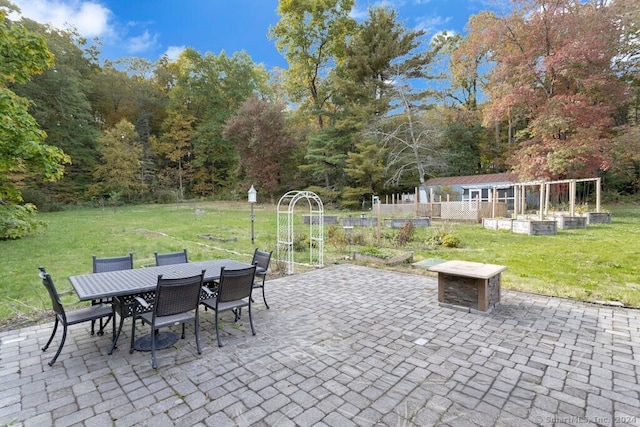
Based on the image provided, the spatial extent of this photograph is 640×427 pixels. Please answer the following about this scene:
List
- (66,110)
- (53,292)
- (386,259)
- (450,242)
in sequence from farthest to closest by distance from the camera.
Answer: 1. (66,110)
2. (450,242)
3. (386,259)
4. (53,292)

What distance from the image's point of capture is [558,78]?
17703 mm

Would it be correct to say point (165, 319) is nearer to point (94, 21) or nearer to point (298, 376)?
point (298, 376)

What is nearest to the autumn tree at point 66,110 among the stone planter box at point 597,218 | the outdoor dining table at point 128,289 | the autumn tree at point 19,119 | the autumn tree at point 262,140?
the autumn tree at point 262,140

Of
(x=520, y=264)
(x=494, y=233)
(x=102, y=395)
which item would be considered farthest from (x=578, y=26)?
(x=102, y=395)

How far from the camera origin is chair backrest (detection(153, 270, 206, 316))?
2.75 metres

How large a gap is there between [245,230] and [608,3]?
22.9 meters

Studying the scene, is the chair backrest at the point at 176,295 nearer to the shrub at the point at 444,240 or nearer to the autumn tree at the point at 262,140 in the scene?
the shrub at the point at 444,240

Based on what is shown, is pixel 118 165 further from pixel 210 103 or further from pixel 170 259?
pixel 170 259

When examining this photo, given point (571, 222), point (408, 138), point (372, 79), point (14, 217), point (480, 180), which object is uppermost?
point (372, 79)

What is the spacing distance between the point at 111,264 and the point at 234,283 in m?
2.01

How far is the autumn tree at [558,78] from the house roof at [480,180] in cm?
190

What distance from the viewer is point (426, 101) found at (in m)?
21.1

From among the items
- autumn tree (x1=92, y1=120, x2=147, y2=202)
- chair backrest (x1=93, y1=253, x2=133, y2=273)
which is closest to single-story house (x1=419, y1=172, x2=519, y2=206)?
chair backrest (x1=93, y1=253, x2=133, y2=273)

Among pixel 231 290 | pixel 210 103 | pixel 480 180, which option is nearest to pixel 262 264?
pixel 231 290
